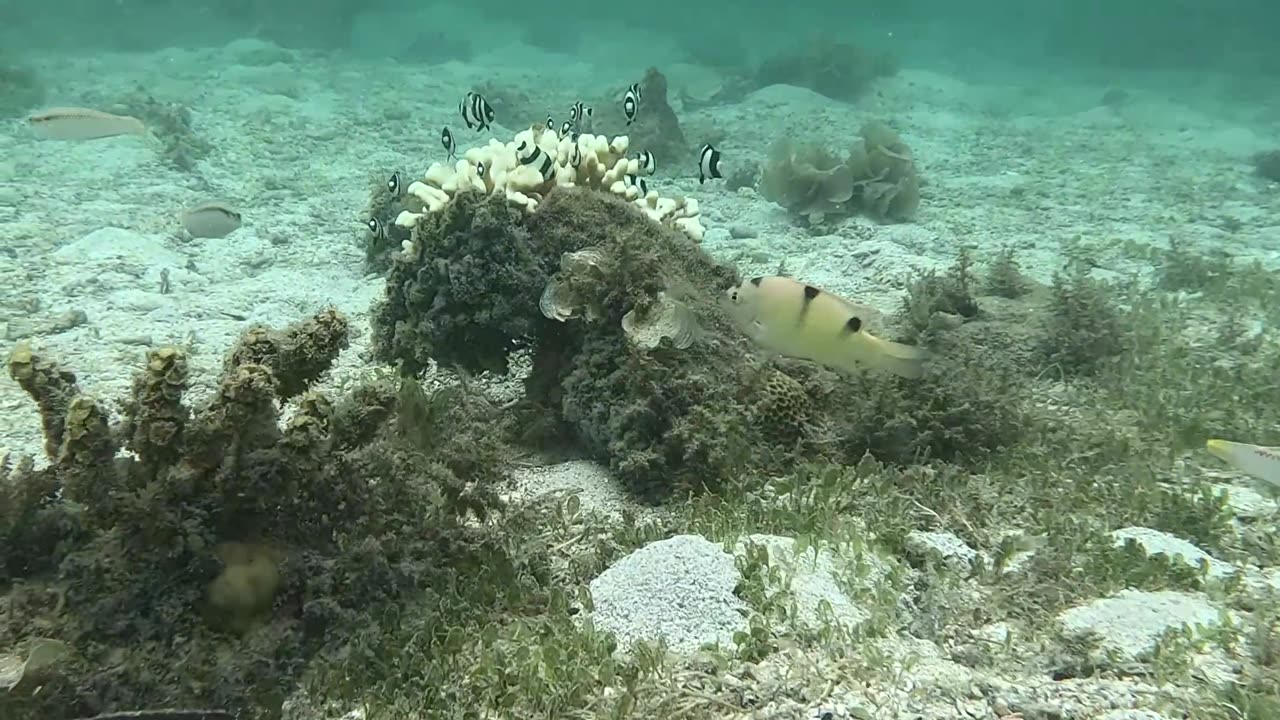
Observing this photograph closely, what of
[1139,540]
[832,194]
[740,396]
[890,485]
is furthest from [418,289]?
[832,194]

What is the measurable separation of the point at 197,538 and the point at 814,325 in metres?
2.87

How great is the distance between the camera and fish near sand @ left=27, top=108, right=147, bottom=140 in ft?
27.5

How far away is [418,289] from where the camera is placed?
5.84m

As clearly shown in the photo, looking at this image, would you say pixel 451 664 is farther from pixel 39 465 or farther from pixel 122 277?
pixel 122 277

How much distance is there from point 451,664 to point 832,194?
1000cm

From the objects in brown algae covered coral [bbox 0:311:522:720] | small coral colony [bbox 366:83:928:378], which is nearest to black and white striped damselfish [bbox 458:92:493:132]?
small coral colony [bbox 366:83:928:378]

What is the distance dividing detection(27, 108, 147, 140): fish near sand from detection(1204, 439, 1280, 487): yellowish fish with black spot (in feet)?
30.5

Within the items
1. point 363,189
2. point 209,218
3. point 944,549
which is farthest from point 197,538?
point 363,189

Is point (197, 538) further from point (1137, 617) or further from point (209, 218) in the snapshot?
point (209, 218)

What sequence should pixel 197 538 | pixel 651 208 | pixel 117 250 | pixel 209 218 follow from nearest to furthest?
pixel 197 538, pixel 651 208, pixel 209 218, pixel 117 250

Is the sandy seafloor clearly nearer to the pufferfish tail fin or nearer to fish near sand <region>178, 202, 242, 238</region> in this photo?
fish near sand <region>178, 202, 242, 238</region>

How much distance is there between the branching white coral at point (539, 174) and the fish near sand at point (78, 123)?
13.0ft

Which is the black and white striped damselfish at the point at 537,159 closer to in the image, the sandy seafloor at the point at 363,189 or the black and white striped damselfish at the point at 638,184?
the black and white striped damselfish at the point at 638,184

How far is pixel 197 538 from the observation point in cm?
318
